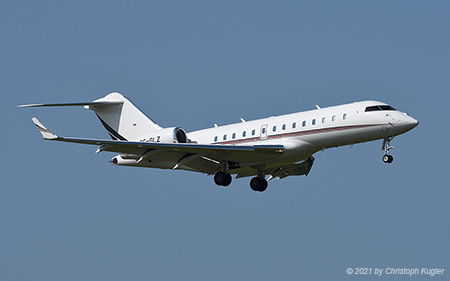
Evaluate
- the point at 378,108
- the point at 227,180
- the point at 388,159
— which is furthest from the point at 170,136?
the point at 388,159

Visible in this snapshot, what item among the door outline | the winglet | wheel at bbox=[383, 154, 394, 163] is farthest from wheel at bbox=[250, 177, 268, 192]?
the winglet

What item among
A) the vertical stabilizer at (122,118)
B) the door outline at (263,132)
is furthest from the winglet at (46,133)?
the door outline at (263,132)

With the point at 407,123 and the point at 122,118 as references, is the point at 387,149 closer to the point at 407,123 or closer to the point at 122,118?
the point at 407,123

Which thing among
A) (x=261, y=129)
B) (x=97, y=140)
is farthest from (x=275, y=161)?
(x=97, y=140)

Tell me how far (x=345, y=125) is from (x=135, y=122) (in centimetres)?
913

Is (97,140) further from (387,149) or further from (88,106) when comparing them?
(387,149)

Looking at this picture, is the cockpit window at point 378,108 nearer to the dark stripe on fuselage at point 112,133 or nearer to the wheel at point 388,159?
the wheel at point 388,159

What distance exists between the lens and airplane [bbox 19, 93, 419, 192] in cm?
2873

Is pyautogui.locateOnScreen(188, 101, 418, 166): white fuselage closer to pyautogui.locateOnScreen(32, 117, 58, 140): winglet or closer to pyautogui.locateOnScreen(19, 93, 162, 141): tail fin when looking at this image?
pyautogui.locateOnScreen(19, 93, 162, 141): tail fin

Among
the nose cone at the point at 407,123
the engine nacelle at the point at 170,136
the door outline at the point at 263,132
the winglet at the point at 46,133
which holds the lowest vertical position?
the winglet at the point at 46,133

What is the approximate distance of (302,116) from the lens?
2961 cm

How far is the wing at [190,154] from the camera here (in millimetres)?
29344

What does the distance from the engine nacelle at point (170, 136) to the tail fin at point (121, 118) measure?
1680 mm

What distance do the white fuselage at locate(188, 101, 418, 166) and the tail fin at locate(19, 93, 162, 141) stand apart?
16.4 feet
